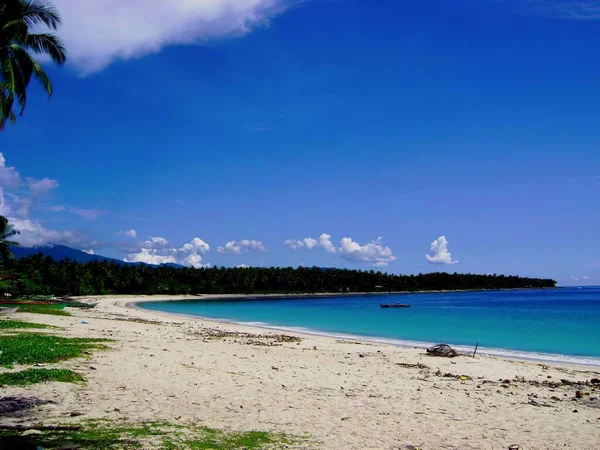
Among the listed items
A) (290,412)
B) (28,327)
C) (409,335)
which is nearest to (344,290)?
(409,335)

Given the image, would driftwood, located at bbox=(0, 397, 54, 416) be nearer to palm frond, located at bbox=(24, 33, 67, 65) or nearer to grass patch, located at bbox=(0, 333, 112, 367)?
grass patch, located at bbox=(0, 333, 112, 367)

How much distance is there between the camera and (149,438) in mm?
7250

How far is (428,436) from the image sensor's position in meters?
8.28

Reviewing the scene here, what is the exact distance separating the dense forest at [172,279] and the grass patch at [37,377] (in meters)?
43.2

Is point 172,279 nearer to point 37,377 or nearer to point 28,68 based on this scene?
point 28,68

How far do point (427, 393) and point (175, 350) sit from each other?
10.3 meters

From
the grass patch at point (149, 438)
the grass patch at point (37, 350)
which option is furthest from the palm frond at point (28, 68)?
the grass patch at point (149, 438)

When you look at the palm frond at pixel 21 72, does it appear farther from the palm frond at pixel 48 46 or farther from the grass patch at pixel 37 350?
the grass patch at pixel 37 350

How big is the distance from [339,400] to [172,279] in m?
127

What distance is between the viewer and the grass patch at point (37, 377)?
33.8 feet

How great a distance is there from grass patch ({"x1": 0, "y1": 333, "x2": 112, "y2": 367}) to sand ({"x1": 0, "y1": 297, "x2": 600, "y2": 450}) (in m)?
0.62

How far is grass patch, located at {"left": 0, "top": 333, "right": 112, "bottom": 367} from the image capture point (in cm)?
1266

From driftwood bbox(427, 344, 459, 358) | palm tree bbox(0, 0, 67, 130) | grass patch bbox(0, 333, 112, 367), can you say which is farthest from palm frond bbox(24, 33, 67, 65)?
driftwood bbox(427, 344, 459, 358)

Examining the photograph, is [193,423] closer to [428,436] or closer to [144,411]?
[144,411]
